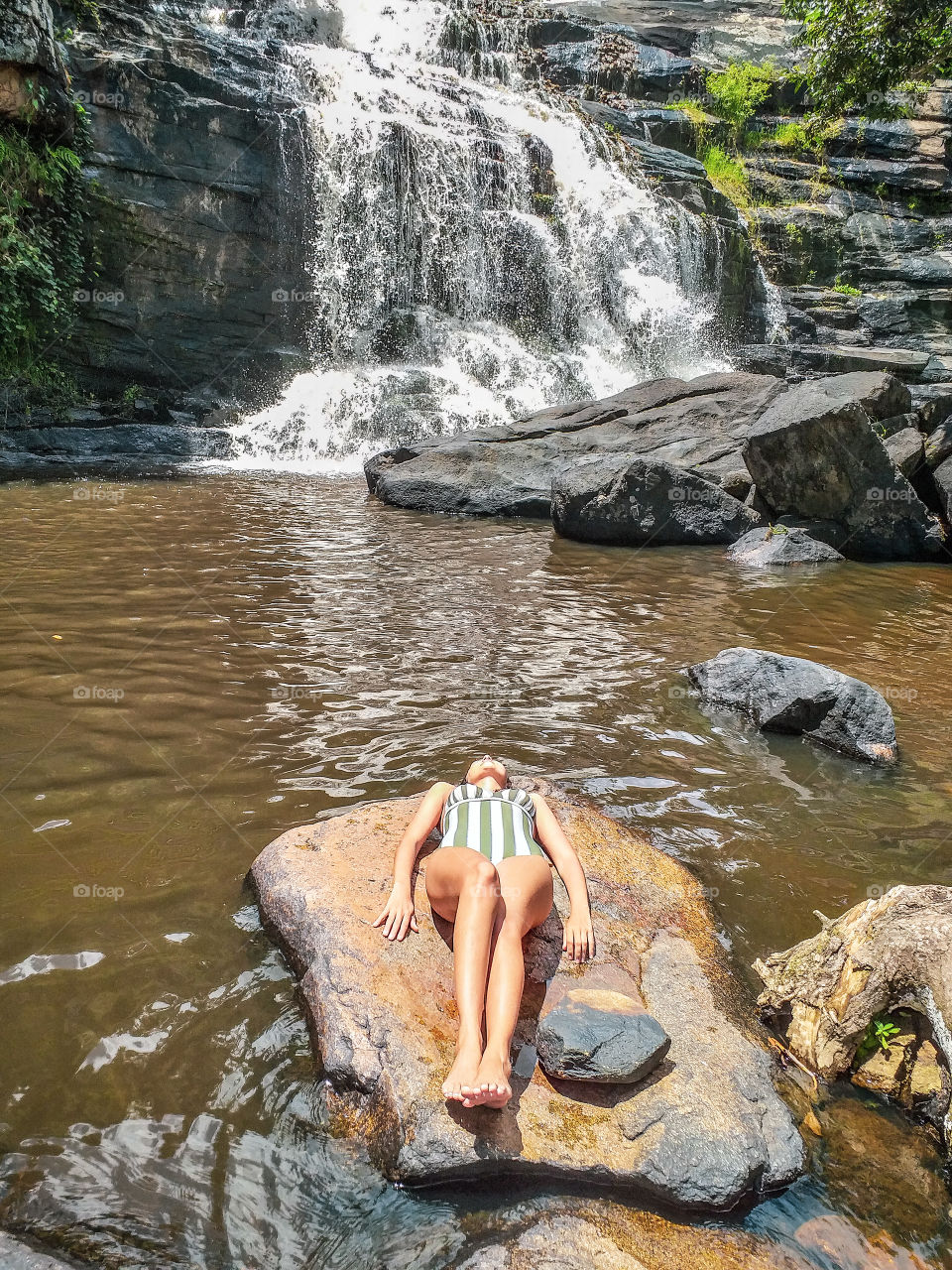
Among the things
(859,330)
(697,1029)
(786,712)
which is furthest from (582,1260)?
(859,330)

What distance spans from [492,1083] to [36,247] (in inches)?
739

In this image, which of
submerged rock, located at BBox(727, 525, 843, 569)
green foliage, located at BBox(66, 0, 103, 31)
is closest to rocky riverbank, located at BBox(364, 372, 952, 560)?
submerged rock, located at BBox(727, 525, 843, 569)

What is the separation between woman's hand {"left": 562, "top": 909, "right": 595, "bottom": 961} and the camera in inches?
119

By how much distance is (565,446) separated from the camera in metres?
14.1

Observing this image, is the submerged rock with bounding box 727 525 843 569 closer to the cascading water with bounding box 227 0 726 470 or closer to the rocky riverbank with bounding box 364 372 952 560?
the rocky riverbank with bounding box 364 372 952 560

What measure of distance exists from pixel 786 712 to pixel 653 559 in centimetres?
545

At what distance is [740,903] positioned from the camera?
3584 mm

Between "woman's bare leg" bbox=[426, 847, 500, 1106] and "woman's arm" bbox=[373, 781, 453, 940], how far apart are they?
0.30ft

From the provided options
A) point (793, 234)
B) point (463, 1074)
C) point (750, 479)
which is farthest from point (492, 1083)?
point (793, 234)

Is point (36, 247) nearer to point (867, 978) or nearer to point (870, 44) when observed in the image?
point (870, 44)

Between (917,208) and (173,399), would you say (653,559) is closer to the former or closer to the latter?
(173,399)

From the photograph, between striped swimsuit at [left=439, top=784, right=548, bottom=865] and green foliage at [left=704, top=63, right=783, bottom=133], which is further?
green foliage at [left=704, top=63, right=783, bottom=133]

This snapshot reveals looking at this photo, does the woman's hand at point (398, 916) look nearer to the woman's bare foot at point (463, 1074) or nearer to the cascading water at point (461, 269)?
the woman's bare foot at point (463, 1074)

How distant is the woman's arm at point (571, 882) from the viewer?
3039 millimetres
